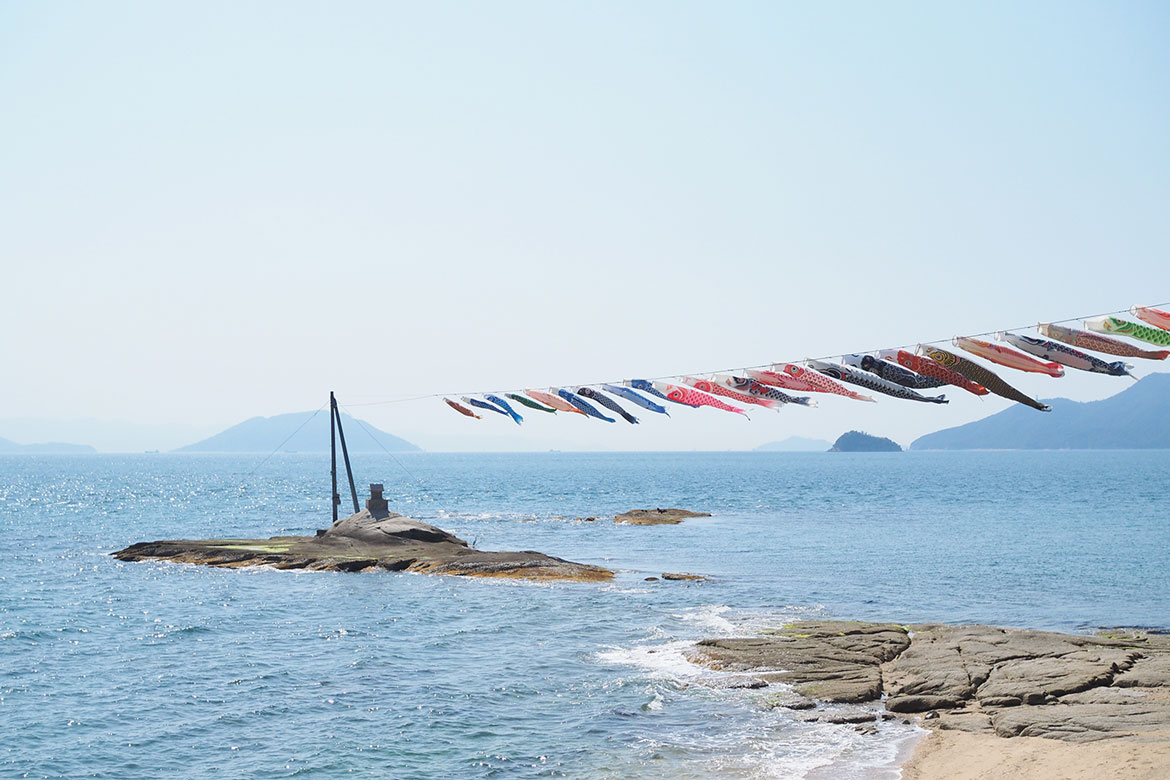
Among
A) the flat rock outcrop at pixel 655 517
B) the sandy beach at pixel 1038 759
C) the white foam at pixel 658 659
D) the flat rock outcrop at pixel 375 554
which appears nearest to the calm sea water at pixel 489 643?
the white foam at pixel 658 659

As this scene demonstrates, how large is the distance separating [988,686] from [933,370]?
28.3 ft

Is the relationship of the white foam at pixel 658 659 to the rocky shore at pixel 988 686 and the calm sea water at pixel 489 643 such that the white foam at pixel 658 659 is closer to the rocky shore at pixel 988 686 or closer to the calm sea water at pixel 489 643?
the calm sea water at pixel 489 643

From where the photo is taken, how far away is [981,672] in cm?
2523

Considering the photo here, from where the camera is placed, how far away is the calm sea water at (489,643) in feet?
69.4

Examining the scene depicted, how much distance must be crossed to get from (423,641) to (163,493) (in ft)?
402

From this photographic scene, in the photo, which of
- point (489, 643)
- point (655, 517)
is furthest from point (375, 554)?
point (655, 517)

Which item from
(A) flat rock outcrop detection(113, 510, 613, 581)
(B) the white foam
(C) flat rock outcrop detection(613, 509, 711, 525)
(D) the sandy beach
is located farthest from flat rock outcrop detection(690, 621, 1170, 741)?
(C) flat rock outcrop detection(613, 509, 711, 525)

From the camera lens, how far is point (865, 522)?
79.6m

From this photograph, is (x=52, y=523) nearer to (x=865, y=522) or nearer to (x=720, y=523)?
(x=720, y=523)

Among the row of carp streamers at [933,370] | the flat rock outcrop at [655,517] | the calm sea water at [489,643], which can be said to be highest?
the row of carp streamers at [933,370]

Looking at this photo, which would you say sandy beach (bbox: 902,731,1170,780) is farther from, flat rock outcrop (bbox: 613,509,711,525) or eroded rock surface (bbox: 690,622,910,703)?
flat rock outcrop (bbox: 613,509,711,525)

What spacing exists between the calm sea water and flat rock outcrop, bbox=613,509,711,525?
7058 mm

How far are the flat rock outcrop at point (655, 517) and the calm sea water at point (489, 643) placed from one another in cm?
706

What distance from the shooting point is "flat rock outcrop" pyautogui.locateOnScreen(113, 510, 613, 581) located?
156 ft
